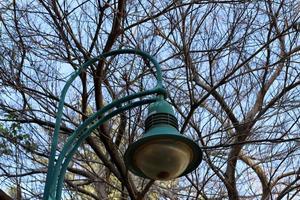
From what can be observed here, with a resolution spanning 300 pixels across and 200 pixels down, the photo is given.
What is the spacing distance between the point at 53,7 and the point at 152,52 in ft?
3.55

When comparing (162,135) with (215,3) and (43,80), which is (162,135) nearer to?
(215,3)

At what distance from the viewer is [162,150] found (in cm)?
249

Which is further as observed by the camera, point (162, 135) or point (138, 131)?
point (138, 131)

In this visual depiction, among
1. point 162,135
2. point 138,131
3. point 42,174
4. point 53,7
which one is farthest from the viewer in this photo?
point 42,174

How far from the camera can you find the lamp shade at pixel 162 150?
2482 millimetres

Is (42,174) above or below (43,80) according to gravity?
below

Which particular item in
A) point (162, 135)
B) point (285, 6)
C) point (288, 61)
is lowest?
point (162, 135)

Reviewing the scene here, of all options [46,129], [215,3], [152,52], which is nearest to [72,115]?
[46,129]

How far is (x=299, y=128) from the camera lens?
538cm

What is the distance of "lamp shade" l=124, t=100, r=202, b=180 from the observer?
248 centimetres

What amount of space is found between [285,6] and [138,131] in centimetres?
201

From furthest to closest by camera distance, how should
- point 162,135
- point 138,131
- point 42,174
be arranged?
point 42,174 → point 138,131 → point 162,135

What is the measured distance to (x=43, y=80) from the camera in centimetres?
523

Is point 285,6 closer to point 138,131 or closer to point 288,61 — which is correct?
point 288,61
